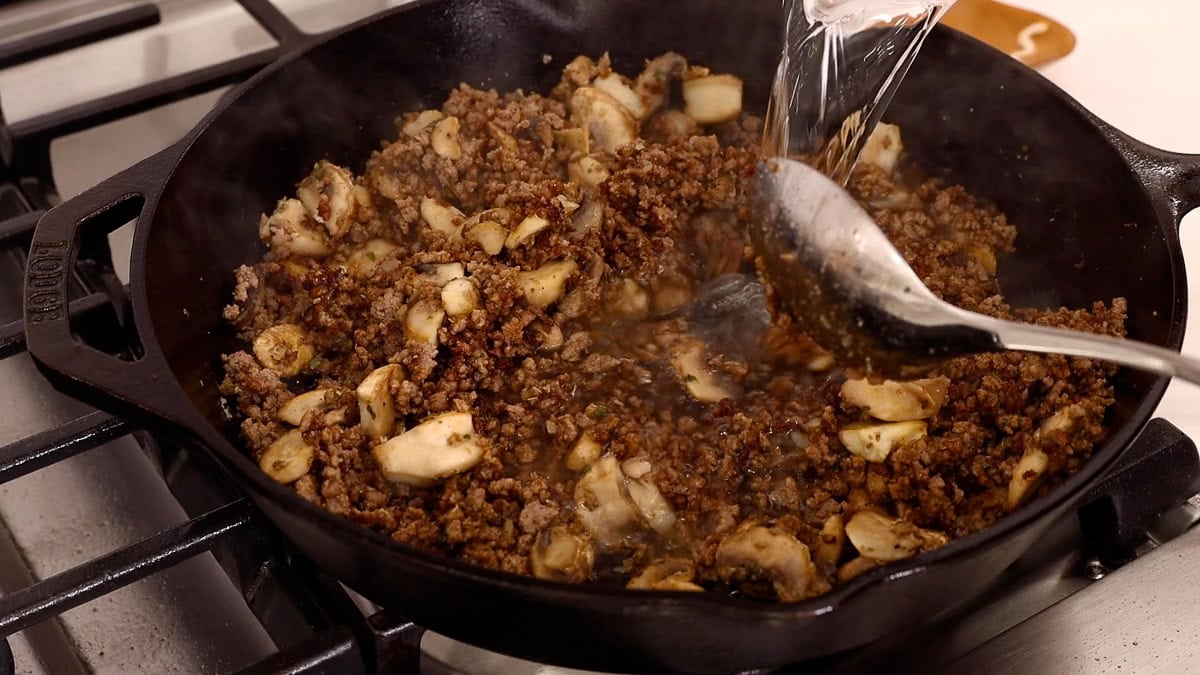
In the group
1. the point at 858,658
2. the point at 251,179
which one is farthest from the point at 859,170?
the point at 251,179

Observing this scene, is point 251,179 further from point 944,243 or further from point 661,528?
point 944,243

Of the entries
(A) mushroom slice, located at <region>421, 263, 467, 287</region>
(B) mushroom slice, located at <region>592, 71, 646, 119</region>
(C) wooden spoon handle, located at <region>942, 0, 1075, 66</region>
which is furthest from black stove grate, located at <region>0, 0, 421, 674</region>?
(C) wooden spoon handle, located at <region>942, 0, 1075, 66</region>

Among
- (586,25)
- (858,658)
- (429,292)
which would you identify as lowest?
(858,658)

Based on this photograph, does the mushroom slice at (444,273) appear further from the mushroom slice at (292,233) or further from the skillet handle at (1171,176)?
the skillet handle at (1171,176)

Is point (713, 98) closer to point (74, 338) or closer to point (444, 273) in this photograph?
point (444, 273)

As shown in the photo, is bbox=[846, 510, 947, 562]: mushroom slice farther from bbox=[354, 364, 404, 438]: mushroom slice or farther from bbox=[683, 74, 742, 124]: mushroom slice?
bbox=[683, 74, 742, 124]: mushroom slice

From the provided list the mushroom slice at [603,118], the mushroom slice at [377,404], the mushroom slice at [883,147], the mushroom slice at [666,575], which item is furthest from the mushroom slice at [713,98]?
the mushroom slice at [666,575]
